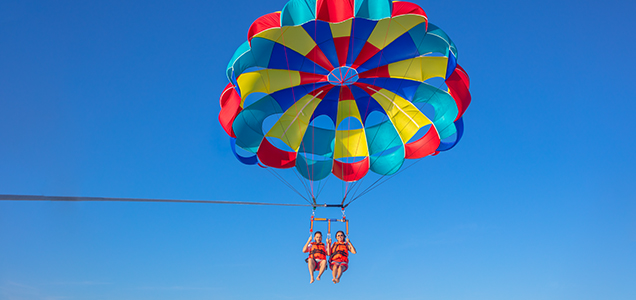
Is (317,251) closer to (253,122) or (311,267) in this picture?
(311,267)

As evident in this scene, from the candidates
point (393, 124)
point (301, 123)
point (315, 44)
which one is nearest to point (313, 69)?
point (315, 44)

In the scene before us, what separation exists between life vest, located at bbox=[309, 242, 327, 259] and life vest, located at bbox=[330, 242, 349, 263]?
8.2 inches

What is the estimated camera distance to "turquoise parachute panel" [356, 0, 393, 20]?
30.7ft

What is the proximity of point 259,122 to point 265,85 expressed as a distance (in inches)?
36.8

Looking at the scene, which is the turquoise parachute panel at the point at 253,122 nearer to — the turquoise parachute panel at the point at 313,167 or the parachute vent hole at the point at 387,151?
the turquoise parachute panel at the point at 313,167

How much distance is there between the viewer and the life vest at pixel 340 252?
9984 millimetres

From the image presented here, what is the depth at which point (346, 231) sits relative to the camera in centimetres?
1029

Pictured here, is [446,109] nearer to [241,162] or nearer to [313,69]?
[313,69]

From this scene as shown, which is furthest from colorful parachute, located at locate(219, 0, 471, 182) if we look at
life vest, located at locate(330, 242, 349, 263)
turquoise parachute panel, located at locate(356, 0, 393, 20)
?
life vest, located at locate(330, 242, 349, 263)

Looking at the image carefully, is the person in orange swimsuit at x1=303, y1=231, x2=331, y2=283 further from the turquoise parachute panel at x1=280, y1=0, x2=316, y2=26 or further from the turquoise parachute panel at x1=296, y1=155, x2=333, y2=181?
the turquoise parachute panel at x1=280, y1=0, x2=316, y2=26

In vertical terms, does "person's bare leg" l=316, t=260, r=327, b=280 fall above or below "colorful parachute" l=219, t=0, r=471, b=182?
below

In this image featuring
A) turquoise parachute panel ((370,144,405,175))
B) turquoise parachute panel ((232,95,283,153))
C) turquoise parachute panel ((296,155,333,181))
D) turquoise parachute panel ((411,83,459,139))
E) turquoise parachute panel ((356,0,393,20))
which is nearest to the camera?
turquoise parachute panel ((356,0,393,20))

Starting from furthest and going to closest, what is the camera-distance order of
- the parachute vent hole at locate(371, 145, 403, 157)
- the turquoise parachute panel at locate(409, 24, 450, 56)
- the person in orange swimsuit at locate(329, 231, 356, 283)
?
the parachute vent hole at locate(371, 145, 403, 157)
the person in orange swimsuit at locate(329, 231, 356, 283)
the turquoise parachute panel at locate(409, 24, 450, 56)

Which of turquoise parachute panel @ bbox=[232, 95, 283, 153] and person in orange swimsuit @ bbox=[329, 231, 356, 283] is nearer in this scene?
person in orange swimsuit @ bbox=[329, 231, 356, 283]
